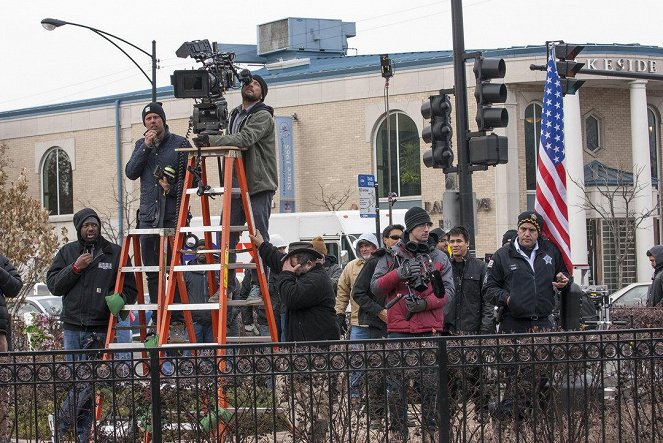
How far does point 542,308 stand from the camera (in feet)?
38.1

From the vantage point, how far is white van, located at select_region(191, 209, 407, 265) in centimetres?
3284

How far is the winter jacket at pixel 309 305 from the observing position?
36.0 ft

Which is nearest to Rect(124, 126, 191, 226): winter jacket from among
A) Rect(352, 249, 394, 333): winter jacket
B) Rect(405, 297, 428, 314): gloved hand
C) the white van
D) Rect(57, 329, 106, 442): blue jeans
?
Rect(57, 329, 106, 442): blue jeans

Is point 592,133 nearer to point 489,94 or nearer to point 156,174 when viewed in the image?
point 489,94

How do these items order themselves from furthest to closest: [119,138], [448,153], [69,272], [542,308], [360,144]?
[119,138], [360,144], [448,153], [542,308], [69,272]

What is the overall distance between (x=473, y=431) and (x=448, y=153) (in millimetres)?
9561

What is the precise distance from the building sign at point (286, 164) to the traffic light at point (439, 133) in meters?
28.9

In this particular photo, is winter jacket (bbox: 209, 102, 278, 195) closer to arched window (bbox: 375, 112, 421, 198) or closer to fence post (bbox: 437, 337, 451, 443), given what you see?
fence post (bbox: 437, 337, 451, 443)

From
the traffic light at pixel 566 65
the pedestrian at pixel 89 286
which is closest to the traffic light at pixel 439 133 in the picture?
the traffic light at pixel 566 65

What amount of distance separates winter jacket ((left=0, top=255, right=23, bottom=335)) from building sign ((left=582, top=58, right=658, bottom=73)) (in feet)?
111

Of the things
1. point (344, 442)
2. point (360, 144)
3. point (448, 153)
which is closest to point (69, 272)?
point (344, 442)

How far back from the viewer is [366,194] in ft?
93.0

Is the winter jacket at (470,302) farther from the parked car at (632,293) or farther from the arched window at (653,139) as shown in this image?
the arched window at (653,139)

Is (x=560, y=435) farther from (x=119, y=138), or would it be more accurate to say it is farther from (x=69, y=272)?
(x=119, y=138)
